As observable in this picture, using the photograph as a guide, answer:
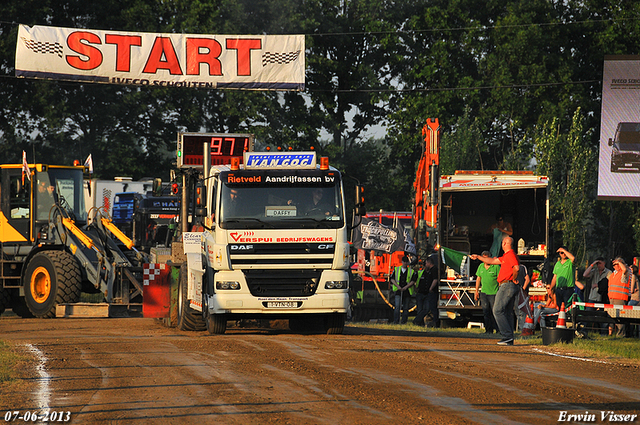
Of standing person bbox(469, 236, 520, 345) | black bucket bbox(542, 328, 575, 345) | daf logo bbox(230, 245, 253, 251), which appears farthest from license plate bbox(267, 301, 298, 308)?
black bucket bbox(542, 328, 575, 345)

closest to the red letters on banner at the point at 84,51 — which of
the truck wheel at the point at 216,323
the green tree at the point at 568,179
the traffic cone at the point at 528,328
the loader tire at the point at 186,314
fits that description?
the loader tire at the point at 186,314

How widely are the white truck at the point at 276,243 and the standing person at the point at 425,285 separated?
6301 millimetres

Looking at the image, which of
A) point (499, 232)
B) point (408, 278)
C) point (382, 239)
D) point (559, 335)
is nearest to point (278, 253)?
point (559, 335)

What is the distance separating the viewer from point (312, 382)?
31.4 feet

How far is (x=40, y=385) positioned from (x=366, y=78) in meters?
42.8

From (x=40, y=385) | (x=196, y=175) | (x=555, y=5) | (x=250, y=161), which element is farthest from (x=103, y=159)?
(x=40, y=385)

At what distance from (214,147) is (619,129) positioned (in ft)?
64.3

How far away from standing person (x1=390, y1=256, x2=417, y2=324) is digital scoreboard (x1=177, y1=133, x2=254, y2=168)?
652 cm

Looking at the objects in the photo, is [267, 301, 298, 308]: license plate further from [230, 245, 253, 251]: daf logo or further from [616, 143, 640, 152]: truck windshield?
[616, 143, 640, 152]: truck windshield

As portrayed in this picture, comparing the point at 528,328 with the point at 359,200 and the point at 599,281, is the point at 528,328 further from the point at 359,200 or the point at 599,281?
the point at 359,200

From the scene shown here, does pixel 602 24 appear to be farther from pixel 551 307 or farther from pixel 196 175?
pixel 196 175

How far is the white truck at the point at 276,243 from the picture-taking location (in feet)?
47.3

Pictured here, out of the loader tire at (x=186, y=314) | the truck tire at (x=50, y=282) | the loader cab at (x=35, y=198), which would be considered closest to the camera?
the loader tire at (x=186, y=314)

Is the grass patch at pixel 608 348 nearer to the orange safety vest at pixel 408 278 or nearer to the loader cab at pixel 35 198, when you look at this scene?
the orange safety vest at pixel 408 278
